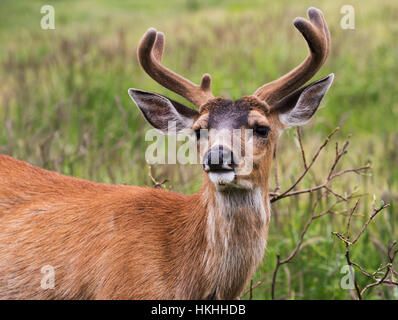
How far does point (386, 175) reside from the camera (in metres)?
7.13

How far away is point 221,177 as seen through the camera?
3.54m

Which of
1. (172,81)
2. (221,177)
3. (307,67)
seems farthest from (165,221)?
(307,67)

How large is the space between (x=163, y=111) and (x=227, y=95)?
114 inches

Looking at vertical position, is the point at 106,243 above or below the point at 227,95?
below

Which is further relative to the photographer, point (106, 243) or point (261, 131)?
point (106, 243)

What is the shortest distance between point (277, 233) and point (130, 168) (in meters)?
1.51

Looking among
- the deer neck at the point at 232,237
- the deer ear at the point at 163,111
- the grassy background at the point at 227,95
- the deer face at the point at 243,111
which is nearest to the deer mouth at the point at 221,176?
the deer face at the point at 243,111

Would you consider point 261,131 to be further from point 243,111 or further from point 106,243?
point 106,243

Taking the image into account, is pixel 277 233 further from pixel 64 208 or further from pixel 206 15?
pixel 206 15

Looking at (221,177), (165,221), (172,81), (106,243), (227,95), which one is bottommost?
(106,243)

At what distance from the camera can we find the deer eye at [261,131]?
151 inches

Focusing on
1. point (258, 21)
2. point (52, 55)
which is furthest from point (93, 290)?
point (258, 21)

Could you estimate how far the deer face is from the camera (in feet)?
12.1

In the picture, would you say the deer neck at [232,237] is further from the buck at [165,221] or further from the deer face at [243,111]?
the deer face at [243,111]
